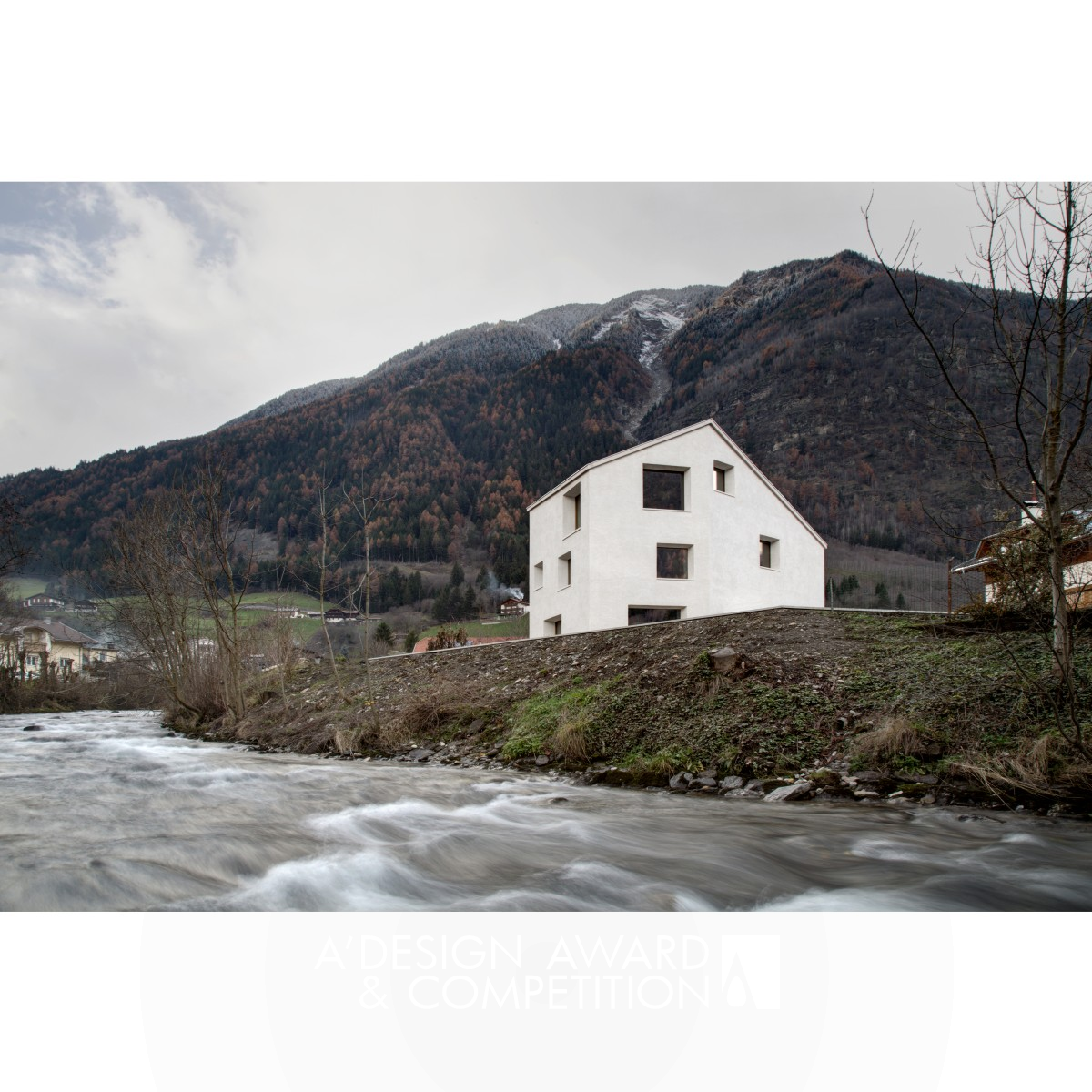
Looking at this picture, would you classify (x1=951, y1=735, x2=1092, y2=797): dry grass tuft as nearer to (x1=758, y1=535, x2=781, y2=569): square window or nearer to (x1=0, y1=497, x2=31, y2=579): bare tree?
(x1=758, y1=535, x2=781, y2=569): square window

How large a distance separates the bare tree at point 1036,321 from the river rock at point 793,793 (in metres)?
2.29

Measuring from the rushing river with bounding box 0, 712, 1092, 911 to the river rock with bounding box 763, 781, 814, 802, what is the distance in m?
0.24

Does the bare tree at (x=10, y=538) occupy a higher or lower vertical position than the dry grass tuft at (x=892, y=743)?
higher

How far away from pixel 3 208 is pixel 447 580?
67164 millimetres

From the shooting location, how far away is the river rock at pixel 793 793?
741 cm

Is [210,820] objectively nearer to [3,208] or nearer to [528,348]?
[3,208]

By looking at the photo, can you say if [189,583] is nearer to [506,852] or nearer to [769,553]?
[769,553]

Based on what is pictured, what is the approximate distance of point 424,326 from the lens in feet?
82.4

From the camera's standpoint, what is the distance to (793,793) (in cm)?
745

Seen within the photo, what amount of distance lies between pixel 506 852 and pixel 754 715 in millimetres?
5011

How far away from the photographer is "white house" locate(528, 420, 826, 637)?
22.4 meters

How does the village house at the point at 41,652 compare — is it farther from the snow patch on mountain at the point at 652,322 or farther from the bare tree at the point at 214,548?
the snow patch on mountain at the point at 652,322

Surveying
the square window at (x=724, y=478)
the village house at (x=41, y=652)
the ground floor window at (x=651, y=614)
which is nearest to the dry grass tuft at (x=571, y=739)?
the ground floor window at (x=651, y=614)
